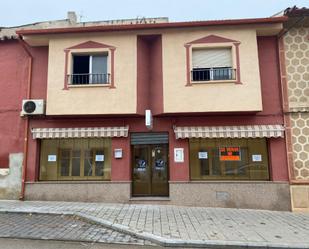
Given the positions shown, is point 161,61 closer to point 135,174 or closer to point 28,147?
point 135,174

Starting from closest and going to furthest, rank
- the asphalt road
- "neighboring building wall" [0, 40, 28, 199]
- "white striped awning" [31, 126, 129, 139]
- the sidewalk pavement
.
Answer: the asphalt road
the sidewalk pavement
"white striped awning" [31, 126, 129, 139]
"neighboring building wall" [0, 40, 28, 199]

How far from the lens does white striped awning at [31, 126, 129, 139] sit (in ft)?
39.0

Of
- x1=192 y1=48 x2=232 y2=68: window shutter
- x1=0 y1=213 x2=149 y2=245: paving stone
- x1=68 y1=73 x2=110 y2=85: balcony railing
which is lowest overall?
x1=0 y1=213 x2=149 y2=245: paving stone

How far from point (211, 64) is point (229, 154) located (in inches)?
165

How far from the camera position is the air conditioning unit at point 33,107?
12008mm

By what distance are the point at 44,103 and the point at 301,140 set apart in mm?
11662

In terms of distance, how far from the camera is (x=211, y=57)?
11.9 meters

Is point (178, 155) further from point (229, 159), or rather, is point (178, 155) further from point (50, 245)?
point (50, 245)

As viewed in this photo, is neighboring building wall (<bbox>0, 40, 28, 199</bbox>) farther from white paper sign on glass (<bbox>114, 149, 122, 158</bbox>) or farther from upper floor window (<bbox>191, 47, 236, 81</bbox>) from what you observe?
upper floor window (<bbox>191, 47, 236, 81</bbox>)

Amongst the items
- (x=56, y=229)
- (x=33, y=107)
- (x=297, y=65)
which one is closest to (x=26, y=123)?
(x=33, y=107)

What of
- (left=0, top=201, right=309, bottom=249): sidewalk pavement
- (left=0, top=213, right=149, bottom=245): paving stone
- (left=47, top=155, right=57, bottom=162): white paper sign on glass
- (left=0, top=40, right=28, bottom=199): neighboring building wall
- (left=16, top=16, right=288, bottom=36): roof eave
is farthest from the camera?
(left=47, top=155, right=57, bottom=162): white paper sign on glass

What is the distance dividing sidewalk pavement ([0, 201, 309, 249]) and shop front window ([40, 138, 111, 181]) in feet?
4.53

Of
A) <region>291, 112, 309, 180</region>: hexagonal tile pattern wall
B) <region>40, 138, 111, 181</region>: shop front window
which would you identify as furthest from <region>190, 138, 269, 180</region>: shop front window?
<region>40, 138, 111, 181</region>: shop front window

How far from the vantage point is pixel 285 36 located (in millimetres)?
12008
